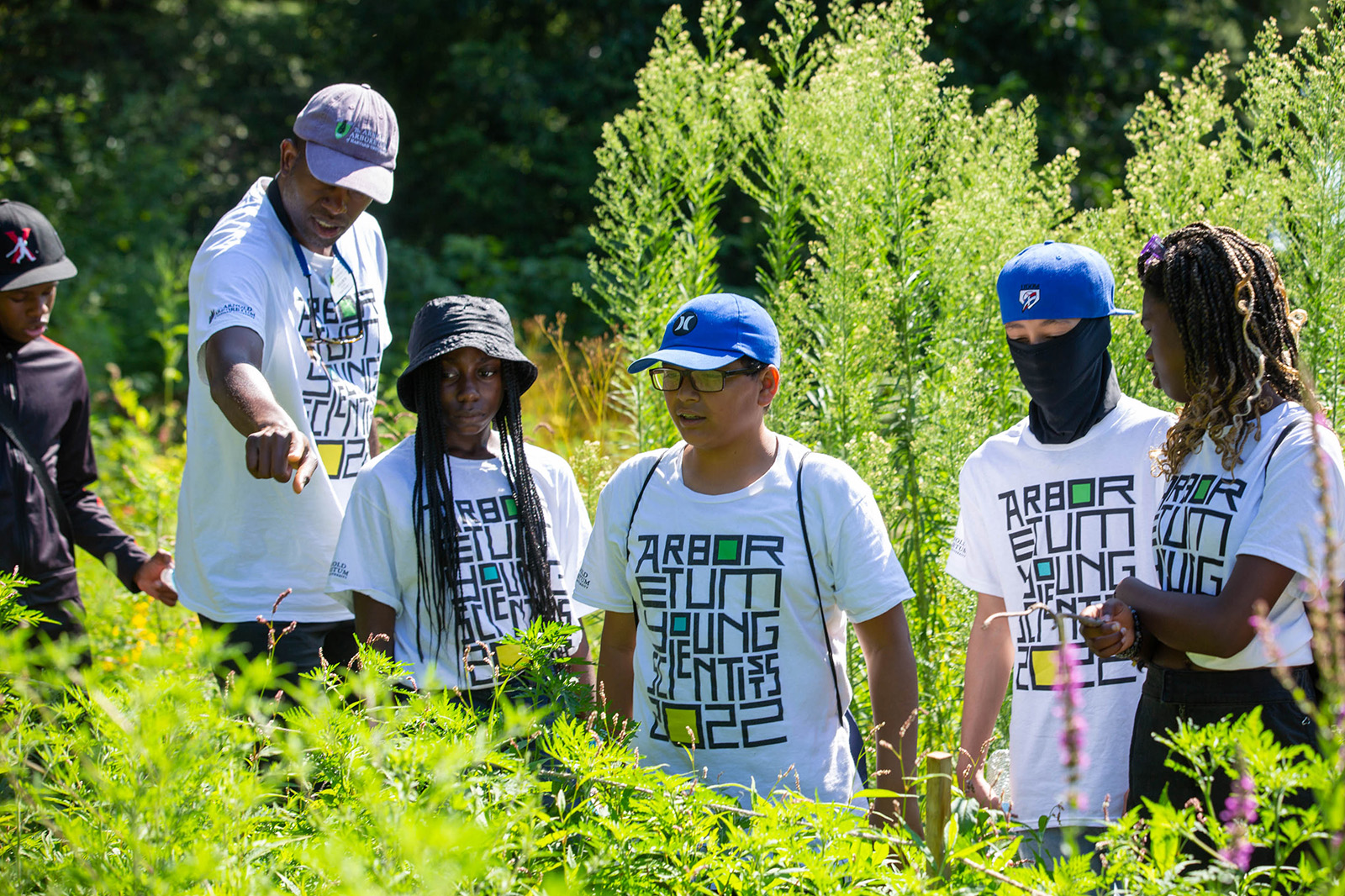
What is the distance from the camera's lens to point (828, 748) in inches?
97.1

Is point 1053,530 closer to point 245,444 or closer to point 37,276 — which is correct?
point 245,444

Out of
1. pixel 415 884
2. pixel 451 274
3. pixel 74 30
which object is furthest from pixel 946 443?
pixel 74 30

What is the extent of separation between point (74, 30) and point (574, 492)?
16.7 meters

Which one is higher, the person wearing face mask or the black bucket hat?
the black bucket hat

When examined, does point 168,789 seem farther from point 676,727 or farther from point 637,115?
point 637,115

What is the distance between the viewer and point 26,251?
11.4 ft

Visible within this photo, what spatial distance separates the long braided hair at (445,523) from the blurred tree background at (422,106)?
335 inches

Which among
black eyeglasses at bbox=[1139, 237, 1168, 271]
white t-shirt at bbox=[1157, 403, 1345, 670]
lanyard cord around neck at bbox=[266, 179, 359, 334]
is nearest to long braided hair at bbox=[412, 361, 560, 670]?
lanyard cord around neck at bbox=[266, 179, 359, 334]

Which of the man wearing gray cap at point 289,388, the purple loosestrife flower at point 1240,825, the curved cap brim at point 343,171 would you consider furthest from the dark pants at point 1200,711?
the curved cap brim at point 343,171

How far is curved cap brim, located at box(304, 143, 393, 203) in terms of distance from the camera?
3068 mm

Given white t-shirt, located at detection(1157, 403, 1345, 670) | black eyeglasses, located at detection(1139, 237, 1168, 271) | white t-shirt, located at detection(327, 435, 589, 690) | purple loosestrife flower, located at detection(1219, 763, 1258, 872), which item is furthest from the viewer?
white t-shirt, located at detection(327, 435, 589, 690)

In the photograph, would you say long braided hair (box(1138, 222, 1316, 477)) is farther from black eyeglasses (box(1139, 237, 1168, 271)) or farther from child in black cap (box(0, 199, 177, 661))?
child in black cap (box(0, 199, 177, 661))

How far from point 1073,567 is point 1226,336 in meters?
0.62

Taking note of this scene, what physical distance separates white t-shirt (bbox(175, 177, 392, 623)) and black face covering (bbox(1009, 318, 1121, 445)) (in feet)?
6.31
